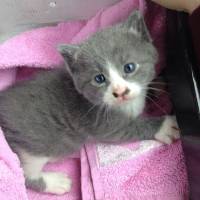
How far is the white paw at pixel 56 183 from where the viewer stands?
162 centimetres

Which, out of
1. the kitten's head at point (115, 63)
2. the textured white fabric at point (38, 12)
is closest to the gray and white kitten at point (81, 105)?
the kitten's head at point (115, 63)

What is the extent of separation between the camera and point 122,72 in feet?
4.62

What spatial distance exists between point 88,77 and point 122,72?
4.7 inches

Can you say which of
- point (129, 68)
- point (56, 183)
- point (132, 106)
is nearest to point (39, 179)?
point (56, 183)

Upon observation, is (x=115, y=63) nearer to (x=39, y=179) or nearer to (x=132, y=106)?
(x=132, y=106)

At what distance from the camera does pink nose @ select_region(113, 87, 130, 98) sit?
136 centimetres

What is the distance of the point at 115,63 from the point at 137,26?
0.14 metres

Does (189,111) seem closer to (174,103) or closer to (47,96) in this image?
(174,103)

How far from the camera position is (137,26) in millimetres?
1443

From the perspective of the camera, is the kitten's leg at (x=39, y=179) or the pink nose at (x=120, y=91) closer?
the pink nose at (x=120, y=91)

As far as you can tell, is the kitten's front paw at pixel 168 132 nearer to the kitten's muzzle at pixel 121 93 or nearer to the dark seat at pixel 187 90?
the dark seat at pixel 187 90

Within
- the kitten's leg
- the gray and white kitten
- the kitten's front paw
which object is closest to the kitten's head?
the gray and white kitten

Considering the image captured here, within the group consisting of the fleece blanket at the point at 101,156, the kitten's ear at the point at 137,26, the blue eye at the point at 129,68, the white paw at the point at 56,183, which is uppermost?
the kitten's ear at the point at 137,26

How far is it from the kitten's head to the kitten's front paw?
0.46 feet
